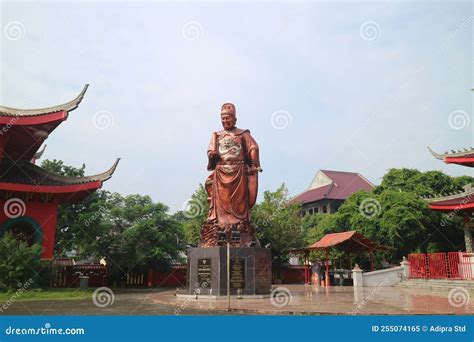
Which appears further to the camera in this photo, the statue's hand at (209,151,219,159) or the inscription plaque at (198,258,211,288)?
the statue's hand at (209,151,219,159)

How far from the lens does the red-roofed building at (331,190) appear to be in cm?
5328

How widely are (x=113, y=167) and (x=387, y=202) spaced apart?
18.9 m

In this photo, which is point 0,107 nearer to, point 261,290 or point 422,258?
point 261,290

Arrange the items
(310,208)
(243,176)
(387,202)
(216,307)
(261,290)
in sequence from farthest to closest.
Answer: (310,208) → (387,202) → (243,176) → (261,290) → (216,307)

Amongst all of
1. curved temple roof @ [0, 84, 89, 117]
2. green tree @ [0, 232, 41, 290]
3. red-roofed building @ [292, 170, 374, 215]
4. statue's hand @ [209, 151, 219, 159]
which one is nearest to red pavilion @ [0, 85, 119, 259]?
curved temple roof @ [0, 84, 89, 117]

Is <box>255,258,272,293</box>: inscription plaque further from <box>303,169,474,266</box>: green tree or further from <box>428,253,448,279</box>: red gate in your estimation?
<box>303,169,474,266</box>: green tree

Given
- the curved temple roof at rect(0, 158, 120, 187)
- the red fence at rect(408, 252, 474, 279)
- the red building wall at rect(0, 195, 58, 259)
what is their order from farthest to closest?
the red fence at rect(408, 252, 474, 279) → the curved temple roof at rect(0, 158, 120, 187) → the red building wall at rect(0, 195, 58, 259)

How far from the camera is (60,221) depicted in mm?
25172

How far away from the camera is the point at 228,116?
16812 mm

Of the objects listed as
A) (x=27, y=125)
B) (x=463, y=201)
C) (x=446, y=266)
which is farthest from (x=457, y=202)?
(x=27, y=125)

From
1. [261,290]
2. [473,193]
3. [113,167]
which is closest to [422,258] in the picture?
[473,193]

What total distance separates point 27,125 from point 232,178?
10213 mm

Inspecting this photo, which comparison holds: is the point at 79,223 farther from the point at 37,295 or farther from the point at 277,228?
the point at 277,228

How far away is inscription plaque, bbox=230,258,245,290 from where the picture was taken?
47.3 feet
